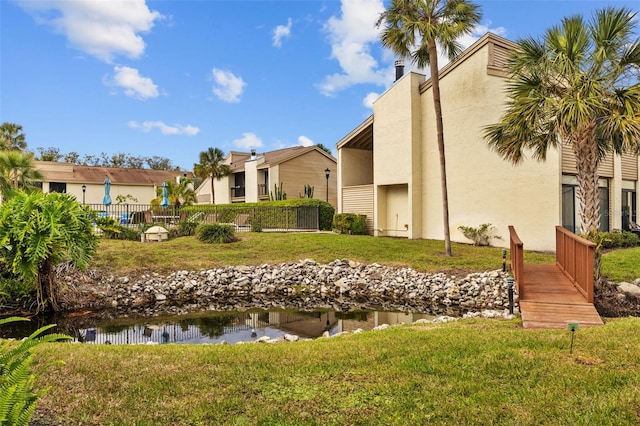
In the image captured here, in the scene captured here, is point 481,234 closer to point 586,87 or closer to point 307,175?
point 586,87

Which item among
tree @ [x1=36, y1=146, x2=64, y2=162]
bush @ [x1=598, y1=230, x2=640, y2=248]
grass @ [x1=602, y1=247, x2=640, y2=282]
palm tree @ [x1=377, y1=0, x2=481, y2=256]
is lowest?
grass @ [x1=602, y1=247, x2=640, y2=282]

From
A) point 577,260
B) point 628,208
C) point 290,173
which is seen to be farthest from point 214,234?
point 628,208

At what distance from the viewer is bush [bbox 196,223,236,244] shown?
17594mm

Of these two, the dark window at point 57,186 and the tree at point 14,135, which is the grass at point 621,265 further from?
the tree at point 14,135

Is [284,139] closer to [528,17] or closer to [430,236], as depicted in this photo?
[430,236]

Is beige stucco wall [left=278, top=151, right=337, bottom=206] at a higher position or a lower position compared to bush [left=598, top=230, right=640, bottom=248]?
higher

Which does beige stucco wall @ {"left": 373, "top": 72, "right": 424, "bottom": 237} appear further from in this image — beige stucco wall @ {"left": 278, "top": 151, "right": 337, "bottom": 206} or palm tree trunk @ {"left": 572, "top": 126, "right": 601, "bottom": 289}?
beige stucco wall @ {"left": 278, "top": 151, "right": 337, "bottom": 206}

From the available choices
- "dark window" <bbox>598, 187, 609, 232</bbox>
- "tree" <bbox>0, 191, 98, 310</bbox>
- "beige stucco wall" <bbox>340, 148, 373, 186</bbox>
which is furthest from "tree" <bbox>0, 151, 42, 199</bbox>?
"dark window" <bbox>598, 187, 609, 232</bbox>

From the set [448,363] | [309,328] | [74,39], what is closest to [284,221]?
[74,39]

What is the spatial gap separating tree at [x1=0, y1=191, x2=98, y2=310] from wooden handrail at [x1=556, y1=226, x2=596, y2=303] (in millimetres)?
9944

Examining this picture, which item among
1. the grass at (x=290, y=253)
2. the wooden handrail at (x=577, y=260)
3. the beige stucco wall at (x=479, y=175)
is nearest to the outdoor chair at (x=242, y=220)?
the grass at (x=290, y=253)

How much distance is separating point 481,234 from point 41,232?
14877mm

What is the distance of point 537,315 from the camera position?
7039 millimetres

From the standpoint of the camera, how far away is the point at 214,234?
17.8m
